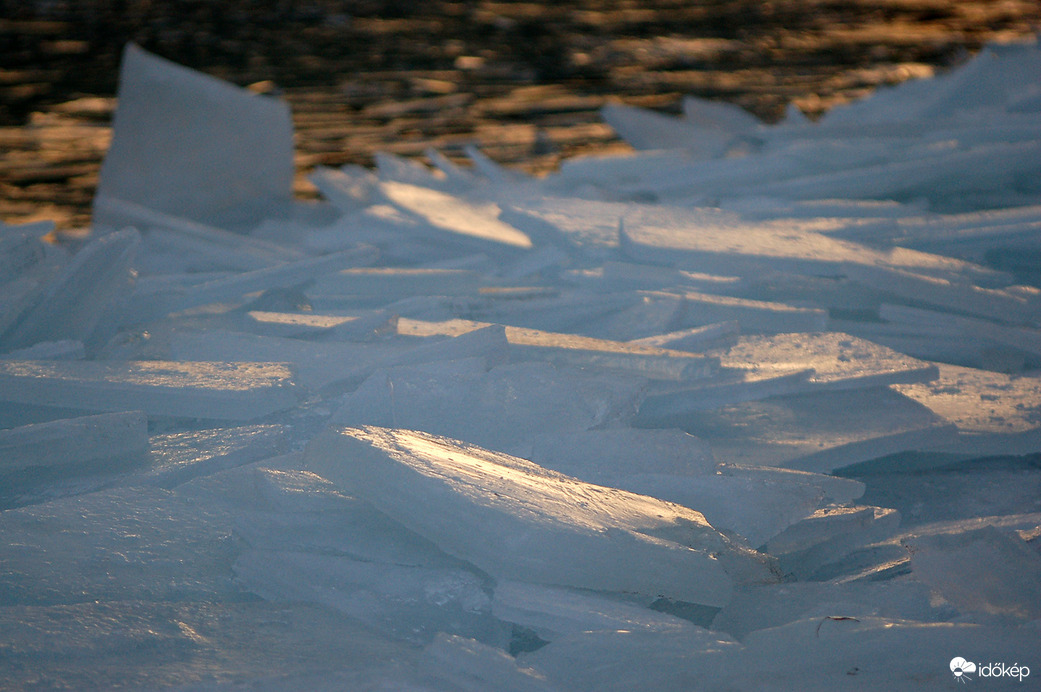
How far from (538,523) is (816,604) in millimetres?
432

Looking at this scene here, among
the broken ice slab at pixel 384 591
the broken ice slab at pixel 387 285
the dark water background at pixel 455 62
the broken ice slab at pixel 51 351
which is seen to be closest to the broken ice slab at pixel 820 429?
the broken ice slab at pixel 384 591

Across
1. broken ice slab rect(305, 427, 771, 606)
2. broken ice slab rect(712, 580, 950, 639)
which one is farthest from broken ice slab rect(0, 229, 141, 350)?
broken ice slab rect(712, 580, 950, 639)

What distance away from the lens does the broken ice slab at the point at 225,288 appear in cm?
216

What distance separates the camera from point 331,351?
186 centimetres

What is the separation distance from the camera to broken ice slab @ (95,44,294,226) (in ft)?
12.6

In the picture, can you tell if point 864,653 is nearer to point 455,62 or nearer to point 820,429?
point 820,429

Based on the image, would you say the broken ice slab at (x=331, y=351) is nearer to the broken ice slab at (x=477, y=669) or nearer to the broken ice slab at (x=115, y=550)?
the broken ice slab at (x=115, y=550)

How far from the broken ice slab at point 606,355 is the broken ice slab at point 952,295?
677 millimetres

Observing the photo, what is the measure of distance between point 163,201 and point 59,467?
2729 mm

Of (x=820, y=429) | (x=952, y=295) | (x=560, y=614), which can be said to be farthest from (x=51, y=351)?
(x=952, y=295)

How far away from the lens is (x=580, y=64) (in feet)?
27.2

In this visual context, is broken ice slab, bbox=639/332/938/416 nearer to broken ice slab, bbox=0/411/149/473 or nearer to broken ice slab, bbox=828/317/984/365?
broken ice slab, bbox=828/317/984/365

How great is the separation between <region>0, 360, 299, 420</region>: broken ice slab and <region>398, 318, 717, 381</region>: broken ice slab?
1.37 ft

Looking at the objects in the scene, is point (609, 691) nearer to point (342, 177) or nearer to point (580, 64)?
point (342, 177)
